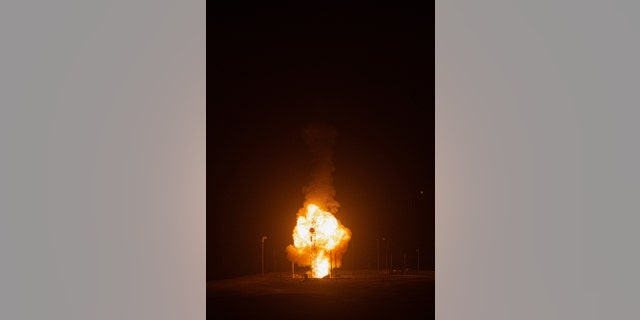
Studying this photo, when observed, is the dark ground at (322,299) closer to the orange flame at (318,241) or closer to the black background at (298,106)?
the black background at (298,106)

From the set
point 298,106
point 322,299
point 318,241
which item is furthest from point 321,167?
point 318,241

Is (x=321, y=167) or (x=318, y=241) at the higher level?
(x=321, y=167)

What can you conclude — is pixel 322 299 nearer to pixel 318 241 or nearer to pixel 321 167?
pixel 321 167

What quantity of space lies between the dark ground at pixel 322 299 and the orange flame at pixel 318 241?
101cm

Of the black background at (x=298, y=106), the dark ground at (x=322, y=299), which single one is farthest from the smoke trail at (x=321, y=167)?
the dark ground at (x=322, y=299)

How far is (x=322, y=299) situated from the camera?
36.3 feet

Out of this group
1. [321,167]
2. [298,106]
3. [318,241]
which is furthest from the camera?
[318,241]

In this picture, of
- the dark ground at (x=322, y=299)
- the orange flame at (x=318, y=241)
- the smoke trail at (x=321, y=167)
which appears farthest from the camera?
the orange flame at (x=318, y=241)

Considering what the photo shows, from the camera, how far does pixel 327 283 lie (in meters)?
11.8

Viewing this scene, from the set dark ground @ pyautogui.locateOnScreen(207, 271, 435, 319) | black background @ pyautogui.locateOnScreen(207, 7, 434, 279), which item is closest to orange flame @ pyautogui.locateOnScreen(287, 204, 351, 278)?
black background @ pyautogui.locateOnScreen(207, 7, 434, 279)

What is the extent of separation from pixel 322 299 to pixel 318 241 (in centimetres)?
244

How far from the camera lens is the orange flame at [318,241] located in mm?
12492

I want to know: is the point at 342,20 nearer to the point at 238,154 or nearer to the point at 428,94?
the point at 428,94
